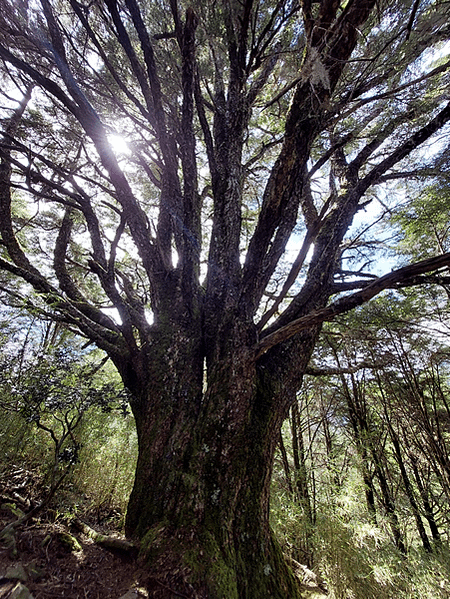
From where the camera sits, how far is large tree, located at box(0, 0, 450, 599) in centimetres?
160

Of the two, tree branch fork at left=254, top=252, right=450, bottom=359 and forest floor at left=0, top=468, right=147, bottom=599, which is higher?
tree branch fork at left=254, top=252, right=450, bottom=359

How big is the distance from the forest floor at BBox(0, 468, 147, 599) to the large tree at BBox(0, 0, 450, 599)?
174mm

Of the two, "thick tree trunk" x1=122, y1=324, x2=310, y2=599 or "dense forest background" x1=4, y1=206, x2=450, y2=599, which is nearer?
"thick tree trunk" x1=122, y1=324, x2=310, y2=599

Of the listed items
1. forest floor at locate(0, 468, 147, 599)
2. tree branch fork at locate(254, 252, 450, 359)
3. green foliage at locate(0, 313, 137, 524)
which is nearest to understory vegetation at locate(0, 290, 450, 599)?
green foliage at locate(0, 313, 137, 524)

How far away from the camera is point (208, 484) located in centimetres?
162

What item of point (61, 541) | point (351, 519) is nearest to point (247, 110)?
point (61, 541)

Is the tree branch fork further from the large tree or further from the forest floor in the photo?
the forest floor

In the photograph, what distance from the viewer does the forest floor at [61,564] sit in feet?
4.24

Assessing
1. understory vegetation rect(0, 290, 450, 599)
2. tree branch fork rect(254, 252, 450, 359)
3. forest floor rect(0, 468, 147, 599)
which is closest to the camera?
forest floor rect(0, 468, 147, 599)

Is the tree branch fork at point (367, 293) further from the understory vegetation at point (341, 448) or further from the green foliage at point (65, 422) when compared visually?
the green foliage at point (65, 422)

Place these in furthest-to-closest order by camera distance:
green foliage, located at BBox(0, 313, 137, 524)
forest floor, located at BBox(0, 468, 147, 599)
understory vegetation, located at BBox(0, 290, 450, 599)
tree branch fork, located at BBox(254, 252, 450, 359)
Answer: understory vegetation, located at BBox(0, 290, 450, 599) → green foliage, located at BBox(0, 313, 137, 524) → tree branch fork, located at BBox(254, 252, 450, 359) → forest floor, located at BBox(0, 468, 147, 599)

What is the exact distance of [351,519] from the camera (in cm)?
309

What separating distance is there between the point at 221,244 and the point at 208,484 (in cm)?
185

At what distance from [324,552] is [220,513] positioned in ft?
6.04
